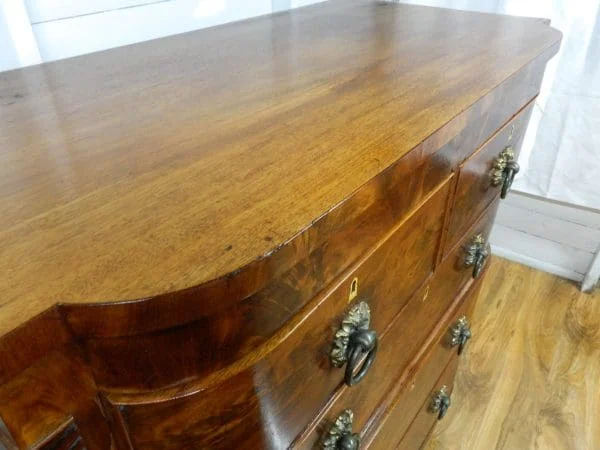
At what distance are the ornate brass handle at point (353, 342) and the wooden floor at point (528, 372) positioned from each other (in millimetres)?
904

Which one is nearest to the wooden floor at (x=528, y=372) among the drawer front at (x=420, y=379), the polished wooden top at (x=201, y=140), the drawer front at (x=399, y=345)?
the drawer front at (x=420, y=379)

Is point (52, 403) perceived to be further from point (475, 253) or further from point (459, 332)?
point (459, 332)

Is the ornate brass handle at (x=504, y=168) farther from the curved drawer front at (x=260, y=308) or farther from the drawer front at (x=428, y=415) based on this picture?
the drawer front at (x=428, y=415)

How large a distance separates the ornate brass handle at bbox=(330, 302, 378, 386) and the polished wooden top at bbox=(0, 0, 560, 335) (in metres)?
0.16

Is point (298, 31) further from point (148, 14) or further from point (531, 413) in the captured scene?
point (531, 413)

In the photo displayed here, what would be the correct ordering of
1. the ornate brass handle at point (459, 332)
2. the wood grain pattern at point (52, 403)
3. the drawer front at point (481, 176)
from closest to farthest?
the wood grain pattern at point (52, 403) → the drawer front at point (481, 176) → the ornate brass handle at point (459, 332)

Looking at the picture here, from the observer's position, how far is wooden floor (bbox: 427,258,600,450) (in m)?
1.23

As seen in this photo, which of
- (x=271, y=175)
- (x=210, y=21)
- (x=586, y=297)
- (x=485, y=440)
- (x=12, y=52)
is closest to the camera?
(x=271, y=175)

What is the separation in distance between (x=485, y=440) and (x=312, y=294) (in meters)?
1.06

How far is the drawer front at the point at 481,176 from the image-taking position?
25.6 inches

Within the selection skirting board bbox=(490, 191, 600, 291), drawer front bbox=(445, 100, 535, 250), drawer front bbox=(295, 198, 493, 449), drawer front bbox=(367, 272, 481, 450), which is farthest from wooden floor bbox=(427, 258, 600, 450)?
drawer front bbox=(445, 100, 535, 250)

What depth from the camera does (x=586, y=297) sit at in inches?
65.4

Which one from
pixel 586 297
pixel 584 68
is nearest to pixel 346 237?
pixel 584 68

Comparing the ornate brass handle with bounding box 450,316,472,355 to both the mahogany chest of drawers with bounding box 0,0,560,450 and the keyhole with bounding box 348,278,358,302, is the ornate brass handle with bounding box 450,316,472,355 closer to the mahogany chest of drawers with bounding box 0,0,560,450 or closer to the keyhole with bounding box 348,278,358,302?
the mahogany chest of drawers with bounding box 0,0,560,450
